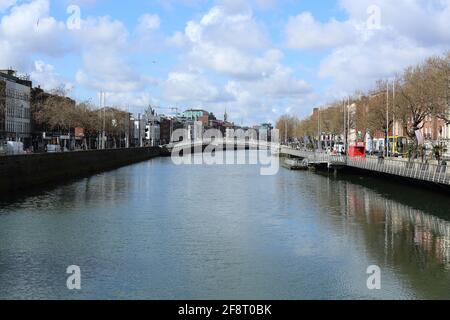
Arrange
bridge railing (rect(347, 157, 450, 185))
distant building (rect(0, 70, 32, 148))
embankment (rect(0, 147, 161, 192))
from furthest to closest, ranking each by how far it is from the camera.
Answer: distant building (rect(0, 70, 32, 148))
embankment (rect(0, 147, 161, 192))
bridge railing (rect(347, 157, 450, 185))

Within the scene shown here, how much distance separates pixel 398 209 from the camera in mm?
34031

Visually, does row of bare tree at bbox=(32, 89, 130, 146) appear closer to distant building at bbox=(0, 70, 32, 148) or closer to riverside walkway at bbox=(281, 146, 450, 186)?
distant building at bbox=(0, 70, 32, 148)

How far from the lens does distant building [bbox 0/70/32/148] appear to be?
83.5m

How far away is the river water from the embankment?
9.52 feet

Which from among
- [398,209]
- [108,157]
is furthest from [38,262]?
[108,157]

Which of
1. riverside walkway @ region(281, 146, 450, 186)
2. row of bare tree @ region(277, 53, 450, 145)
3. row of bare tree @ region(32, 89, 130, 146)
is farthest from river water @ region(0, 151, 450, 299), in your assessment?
row of bare tree @ region(32, 89, 130, 146)

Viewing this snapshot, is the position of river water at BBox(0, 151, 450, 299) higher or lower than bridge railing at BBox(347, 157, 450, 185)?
lower

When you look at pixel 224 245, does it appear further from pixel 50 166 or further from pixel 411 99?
pixel 411 99

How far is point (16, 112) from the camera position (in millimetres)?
90438

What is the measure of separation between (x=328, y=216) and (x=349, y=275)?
13061 millimetres

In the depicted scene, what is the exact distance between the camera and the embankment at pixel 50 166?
1592 inches

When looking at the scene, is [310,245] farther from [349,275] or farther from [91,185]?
[91,185]

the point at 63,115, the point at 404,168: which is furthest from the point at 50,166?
the point at 63,115

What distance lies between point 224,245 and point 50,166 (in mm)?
32310
